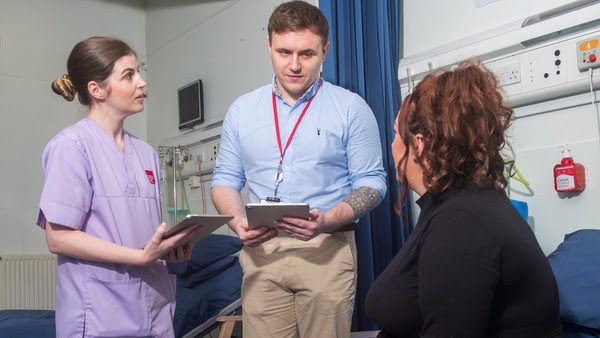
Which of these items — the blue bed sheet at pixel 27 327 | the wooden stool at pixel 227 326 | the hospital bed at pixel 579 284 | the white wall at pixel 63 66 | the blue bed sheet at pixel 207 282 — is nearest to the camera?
the hospital bed at pixel 579 284

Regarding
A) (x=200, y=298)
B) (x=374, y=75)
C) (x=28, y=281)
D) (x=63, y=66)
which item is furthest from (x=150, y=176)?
(x=63, y=66)

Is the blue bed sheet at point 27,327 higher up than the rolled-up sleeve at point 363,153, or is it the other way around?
the rolled-up sleeve at point 363,153

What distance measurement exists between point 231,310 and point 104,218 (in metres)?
1.55

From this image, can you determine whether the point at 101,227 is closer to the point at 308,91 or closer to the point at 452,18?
the point at 308,91

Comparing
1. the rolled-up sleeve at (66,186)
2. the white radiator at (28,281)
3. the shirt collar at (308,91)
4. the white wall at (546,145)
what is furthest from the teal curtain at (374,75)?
the white radiator at (28,281)

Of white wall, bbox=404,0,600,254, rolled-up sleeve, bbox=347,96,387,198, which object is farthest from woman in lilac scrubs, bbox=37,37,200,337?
white wall, bbox=404,0,600,254

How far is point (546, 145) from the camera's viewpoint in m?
1.99

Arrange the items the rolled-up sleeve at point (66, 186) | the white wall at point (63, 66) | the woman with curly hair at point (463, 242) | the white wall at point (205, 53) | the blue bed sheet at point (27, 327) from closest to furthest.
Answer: the woman with curly hair at point (463, 242), the rolled-up sleeve at point (66, 186), the blue bed sheet at point (27, 327), the white wall at point (205, 53), the white wall at point (63, 66)

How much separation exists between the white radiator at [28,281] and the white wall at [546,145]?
339 centimetres

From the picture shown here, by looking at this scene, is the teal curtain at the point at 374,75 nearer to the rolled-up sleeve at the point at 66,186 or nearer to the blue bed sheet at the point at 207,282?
the blue bed sheet at the point at 207,282

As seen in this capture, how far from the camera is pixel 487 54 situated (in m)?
2.11

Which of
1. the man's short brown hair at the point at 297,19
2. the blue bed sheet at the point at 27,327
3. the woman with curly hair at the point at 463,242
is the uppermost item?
the man's short brown hair at the point at 297,19

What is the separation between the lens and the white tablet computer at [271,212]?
1.35m

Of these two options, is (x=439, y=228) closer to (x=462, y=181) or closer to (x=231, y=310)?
(x=462, y=181)
